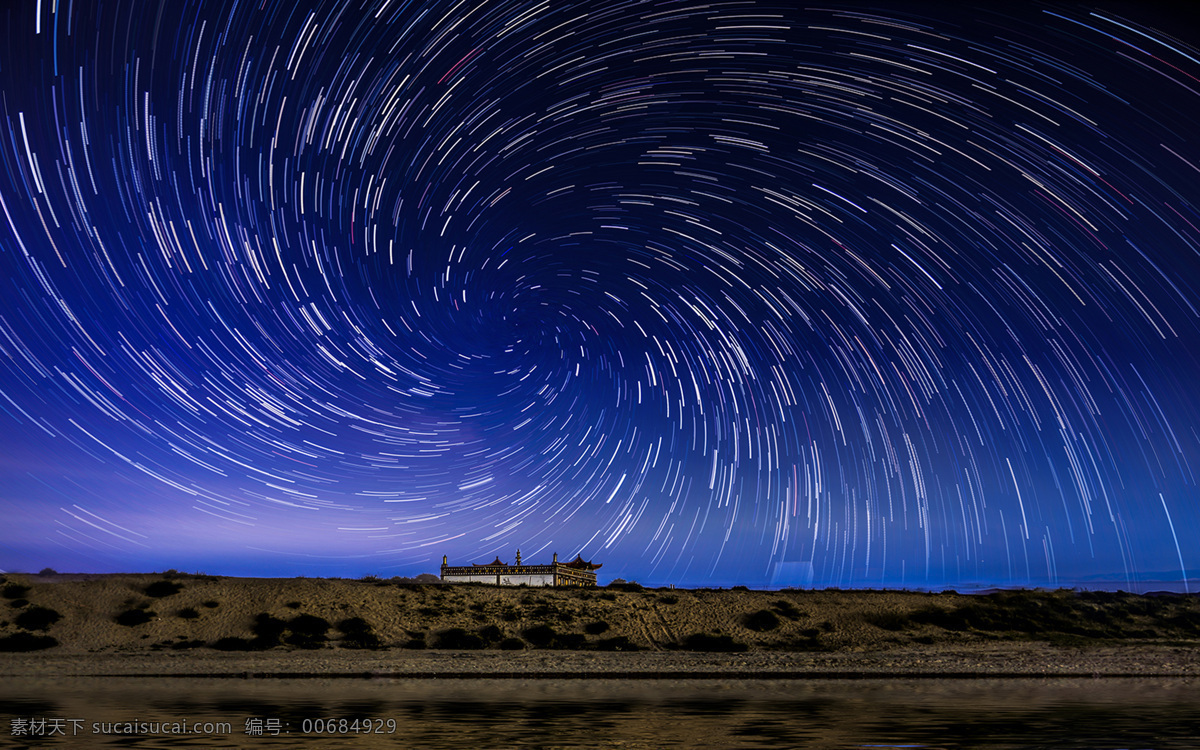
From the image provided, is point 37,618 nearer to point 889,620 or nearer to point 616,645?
point 616,645

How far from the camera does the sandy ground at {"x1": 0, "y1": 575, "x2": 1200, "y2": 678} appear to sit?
113ft

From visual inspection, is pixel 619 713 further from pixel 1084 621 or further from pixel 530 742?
pixel 1084 621

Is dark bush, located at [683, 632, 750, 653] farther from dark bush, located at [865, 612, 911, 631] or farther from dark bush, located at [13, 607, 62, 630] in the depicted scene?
dark bush, located at [13, 607, 62, 630]

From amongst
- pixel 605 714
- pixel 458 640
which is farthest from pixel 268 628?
pixel 605 714

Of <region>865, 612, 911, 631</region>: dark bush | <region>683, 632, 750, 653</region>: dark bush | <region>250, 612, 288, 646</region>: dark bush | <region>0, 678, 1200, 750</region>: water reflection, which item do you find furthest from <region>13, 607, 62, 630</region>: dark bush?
<region>865, 612, 911, 631</region>: dark bush

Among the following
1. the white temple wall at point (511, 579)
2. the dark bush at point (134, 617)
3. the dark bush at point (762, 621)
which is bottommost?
the dark bush at point (134, 617)

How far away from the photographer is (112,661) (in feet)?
122

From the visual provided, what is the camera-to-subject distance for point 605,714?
1912cm

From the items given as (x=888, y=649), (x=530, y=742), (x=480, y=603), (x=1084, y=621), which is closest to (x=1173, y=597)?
(x=1084, y=621)

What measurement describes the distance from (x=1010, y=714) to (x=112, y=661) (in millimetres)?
36219

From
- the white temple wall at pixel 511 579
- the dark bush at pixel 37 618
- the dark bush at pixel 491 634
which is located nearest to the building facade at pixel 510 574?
the white temple wall at pixel 511 579

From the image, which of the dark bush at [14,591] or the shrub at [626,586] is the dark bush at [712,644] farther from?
the dark bush at [14,591]

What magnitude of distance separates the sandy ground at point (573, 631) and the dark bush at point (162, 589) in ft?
0.46

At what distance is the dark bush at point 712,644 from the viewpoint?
149 ft
